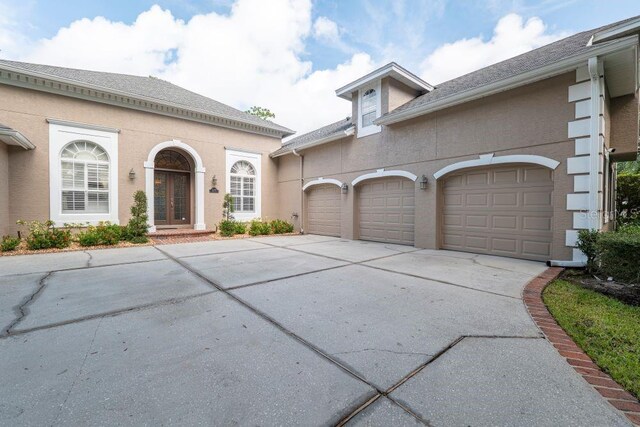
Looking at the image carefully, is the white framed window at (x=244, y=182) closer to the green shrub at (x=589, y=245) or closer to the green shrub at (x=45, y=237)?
the green shrub at (x=45, y=237)

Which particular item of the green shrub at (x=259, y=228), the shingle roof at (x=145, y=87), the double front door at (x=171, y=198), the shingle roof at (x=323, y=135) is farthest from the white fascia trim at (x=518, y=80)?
the double front door at (x=171, y=198)

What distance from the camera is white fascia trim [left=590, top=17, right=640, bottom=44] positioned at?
541 centimetres

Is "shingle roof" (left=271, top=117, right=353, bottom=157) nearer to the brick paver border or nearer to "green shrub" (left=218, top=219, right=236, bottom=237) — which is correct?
"green shrub" (left=218, top=219, right=236, bottom=237)

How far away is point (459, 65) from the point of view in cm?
1455

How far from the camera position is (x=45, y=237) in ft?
24.4

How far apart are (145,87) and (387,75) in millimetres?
9656

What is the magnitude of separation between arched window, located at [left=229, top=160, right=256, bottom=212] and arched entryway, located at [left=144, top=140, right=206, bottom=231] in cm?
146

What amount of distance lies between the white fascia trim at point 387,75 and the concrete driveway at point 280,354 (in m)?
7.26

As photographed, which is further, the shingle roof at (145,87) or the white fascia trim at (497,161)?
the shingle roof at (145,87)

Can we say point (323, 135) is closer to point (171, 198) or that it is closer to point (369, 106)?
point (369, 106)

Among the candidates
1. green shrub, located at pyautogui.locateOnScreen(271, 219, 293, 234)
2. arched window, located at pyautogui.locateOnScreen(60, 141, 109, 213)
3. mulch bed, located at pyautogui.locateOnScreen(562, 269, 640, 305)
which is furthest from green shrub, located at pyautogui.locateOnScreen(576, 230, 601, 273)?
arched window, located at pyautogui.locateOnScreen(60, 141, 109, 213)

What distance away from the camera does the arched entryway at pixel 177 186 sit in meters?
11.1

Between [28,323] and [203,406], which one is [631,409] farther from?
[28,323]

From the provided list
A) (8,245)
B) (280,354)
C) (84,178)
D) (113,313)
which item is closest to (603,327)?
(280,354)
